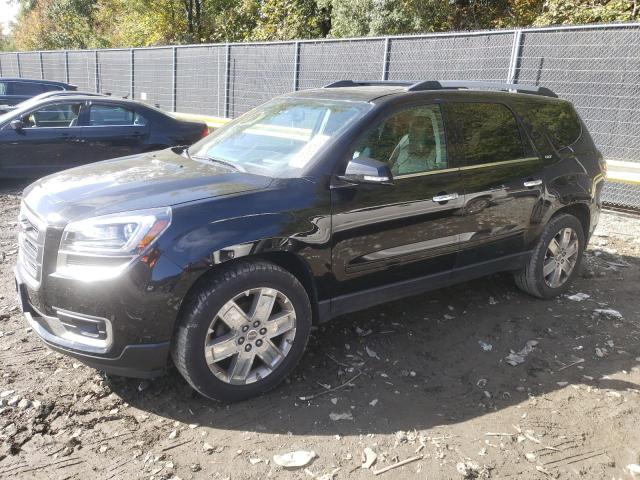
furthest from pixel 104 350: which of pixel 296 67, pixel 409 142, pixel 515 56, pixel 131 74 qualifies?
pixel 131 74

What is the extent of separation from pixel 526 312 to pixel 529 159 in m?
1.31

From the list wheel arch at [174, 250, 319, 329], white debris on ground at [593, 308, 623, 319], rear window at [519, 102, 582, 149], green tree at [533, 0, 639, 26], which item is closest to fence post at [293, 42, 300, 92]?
green tree at [533, 0, 639, 26]

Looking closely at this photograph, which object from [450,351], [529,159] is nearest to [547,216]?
[529,159]

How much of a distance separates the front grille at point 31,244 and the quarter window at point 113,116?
5.50 meters

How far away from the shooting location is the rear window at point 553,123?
462 centimetres

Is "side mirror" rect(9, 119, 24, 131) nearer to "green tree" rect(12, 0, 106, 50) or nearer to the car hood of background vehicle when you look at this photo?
the car hood of background vehicle

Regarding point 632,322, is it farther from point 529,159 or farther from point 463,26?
point 463,26

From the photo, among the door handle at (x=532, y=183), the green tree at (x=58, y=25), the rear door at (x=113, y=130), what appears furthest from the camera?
the green tree at (x=58, y=25)

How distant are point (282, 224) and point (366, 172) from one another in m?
0.60

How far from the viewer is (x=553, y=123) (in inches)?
190

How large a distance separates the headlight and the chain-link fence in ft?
23.9

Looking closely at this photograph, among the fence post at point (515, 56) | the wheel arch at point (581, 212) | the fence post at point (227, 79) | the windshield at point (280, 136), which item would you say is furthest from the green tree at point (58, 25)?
the wheel arch at point (581, 212)

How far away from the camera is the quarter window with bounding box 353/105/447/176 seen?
12.0 ft

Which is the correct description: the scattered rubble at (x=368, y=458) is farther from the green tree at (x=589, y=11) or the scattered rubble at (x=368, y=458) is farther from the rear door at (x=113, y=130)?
the green tree at (x=589, y=11)
